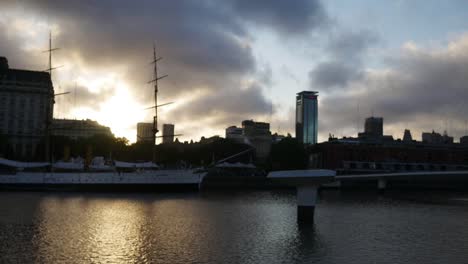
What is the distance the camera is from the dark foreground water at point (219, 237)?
25.3 m

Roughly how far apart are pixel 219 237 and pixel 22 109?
494 ft

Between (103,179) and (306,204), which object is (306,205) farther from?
(103,179)

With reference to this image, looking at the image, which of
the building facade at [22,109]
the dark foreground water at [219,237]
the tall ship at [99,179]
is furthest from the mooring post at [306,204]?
the building facade at [22,109]

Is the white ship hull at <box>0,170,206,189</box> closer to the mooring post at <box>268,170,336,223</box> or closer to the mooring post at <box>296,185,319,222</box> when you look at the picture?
the mooring post at <box>268,170,336,223</box>

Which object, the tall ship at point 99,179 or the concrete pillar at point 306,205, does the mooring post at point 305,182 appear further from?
the tall ship at point 99,179

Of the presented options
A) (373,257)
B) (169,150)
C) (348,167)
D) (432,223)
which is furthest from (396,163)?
(373,257)

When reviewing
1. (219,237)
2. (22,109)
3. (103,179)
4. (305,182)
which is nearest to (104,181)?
(103,179)

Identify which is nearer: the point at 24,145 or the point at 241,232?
the point at 241,232

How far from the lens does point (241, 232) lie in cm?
3441

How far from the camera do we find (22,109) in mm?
161750

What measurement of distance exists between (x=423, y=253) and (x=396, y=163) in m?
122

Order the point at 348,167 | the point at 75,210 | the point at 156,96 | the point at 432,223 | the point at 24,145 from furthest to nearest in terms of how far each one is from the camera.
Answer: the point at 24,145 → the point at 348,167 → the point at 156,96 → the point at 75,210 → the point at 432,223

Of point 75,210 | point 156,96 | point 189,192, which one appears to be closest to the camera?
point 75,210

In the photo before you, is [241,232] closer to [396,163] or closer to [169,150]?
[396,163]
